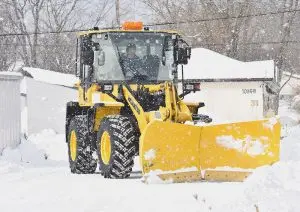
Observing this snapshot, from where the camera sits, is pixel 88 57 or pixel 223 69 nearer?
pixel 88 57

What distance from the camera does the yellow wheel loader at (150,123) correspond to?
10.2 m

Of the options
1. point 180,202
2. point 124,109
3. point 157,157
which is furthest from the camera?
point 124,109

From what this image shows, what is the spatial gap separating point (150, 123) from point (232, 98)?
95.4ft

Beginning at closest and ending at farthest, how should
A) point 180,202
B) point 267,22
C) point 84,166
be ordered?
point 180,202, point 84,166, point 267,22

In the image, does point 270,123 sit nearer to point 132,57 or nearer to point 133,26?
point 132,57

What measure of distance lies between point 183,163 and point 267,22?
69.3 metres

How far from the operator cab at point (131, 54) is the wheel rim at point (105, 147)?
1.11m

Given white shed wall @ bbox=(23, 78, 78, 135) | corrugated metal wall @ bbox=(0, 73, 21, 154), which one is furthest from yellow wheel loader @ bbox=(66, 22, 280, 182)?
white shed wall @ bbox=(23, 78, 78, 135)

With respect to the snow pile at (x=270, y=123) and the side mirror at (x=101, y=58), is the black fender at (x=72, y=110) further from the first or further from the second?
the snow pile at (x=270, y=123)

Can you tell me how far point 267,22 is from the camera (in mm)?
77500

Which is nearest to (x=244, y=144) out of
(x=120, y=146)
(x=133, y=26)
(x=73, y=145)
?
(x=120, y=146)

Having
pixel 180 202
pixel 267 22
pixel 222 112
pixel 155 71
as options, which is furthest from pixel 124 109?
pixel 267 22

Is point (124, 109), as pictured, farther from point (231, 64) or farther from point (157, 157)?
point (231, 64)

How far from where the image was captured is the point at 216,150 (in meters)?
10.5
